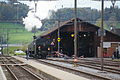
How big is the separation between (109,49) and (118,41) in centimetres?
448

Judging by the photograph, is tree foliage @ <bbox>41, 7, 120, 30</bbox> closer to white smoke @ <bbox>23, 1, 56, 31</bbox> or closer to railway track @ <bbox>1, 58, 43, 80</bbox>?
white smoke @ <bbox>23, 1, 56, 31</bbox>

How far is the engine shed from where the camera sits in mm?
70875

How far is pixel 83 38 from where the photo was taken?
7500cm

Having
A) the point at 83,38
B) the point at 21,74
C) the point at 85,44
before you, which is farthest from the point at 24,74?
the point at 83,38

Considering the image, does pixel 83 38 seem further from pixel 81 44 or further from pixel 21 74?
pixel 21 74

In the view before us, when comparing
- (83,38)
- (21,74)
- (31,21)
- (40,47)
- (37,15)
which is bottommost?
(21,74)

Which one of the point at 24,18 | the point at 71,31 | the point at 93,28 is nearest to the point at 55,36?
the point at 71,31

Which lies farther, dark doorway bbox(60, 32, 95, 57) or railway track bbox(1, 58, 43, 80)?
dark doorway bbox(60, 32, 95, 57)

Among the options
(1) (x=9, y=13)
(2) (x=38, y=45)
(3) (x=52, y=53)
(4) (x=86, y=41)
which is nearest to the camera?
(1) (x=9, y=13)

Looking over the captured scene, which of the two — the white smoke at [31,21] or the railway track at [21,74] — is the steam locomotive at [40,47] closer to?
the white smoke at [31,21]

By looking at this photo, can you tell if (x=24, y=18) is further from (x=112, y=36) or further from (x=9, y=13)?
(x=112, y=36)

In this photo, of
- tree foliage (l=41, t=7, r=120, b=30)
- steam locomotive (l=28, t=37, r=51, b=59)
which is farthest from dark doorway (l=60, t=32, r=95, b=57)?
steam locomotive (l=28, t=37, r=51, b=59)

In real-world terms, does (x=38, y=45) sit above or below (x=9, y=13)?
below

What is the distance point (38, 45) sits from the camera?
6025 centimetres
